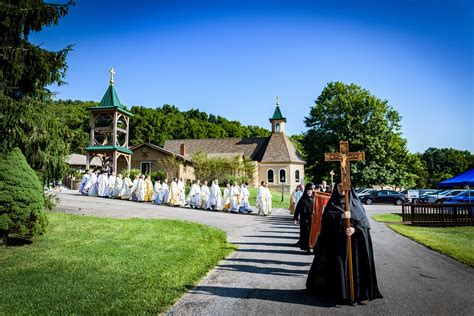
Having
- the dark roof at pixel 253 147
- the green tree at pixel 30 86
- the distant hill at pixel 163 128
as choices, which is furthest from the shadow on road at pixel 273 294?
the distant hill at pixel 163 128

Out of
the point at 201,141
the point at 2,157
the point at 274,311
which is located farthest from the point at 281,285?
the point at 201,141

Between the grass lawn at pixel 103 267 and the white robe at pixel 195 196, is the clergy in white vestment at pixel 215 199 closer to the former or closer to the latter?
the white robe at pixel 195 196

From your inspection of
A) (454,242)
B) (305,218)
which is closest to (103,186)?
(305,218)

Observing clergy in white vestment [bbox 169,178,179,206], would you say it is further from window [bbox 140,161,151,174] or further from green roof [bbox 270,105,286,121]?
green roof [bbox 270,105,286,121]

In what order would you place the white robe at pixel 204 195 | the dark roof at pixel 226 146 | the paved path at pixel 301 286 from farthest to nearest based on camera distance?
the dark roof at pixel 226 146, the white robe at pixel 204 195, the paved path at pixel 301 286

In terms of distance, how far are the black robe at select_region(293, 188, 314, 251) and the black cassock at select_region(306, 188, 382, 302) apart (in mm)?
3608

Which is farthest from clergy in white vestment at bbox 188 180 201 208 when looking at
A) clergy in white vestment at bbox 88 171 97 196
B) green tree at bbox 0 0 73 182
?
green tree at bbox 0 0 73 182

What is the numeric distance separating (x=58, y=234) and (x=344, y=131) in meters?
35.8

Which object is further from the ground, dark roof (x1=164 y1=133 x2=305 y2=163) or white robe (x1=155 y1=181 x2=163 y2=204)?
dark roof (x1=164 y1=133 x2=305 y2=163)

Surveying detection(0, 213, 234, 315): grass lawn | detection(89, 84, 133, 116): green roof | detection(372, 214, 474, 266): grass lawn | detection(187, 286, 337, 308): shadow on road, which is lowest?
detection(187, 286, 337, 308): shadow on road

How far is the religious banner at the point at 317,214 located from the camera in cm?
896

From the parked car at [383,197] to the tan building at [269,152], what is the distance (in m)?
15.1

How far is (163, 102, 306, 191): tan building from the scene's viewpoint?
49.8 m

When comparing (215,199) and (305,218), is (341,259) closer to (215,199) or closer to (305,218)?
(305,218)
